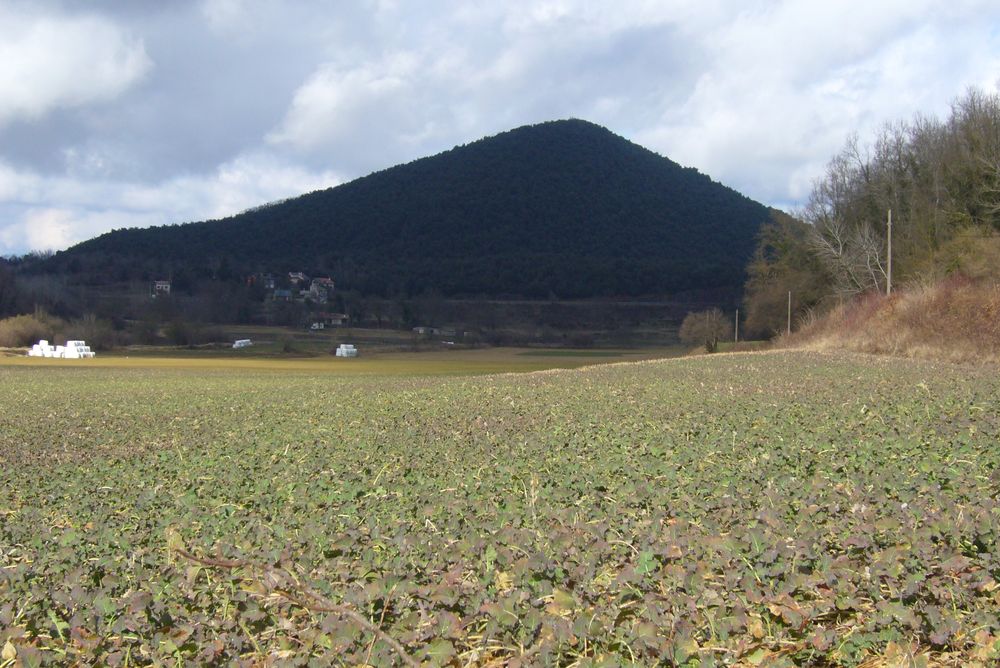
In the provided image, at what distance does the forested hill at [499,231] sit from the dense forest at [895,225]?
45.5 meters

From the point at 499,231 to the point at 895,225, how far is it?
78107 millimetres

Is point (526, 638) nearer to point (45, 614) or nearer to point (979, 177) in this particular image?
point (45, 614)

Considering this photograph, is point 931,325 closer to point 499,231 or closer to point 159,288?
point 159,288

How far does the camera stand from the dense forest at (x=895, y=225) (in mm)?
47281

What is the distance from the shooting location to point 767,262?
7012cm

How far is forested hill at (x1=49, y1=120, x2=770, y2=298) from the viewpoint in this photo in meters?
117

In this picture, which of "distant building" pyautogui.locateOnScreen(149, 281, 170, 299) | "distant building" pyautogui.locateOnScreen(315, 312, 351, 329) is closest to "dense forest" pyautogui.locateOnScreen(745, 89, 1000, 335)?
"distant building" pyautogui.locateOnScreen(315, 312, 351, 329)

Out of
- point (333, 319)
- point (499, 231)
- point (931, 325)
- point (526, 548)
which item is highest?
point (499, 231)

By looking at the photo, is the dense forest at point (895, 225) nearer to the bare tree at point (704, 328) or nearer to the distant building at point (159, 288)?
the bare tree at point (704, 328)

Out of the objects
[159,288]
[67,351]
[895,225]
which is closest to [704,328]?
[895,225]

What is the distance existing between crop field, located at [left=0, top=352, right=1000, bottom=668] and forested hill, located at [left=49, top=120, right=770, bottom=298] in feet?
342

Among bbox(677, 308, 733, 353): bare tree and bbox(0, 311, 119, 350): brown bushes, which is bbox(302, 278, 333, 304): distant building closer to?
bbox(0, 311, 119, 350): brown bushes

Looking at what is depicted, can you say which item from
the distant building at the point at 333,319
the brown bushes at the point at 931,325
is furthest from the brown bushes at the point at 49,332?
the brown bushes at the point at 931,325

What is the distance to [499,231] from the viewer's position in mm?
130750
